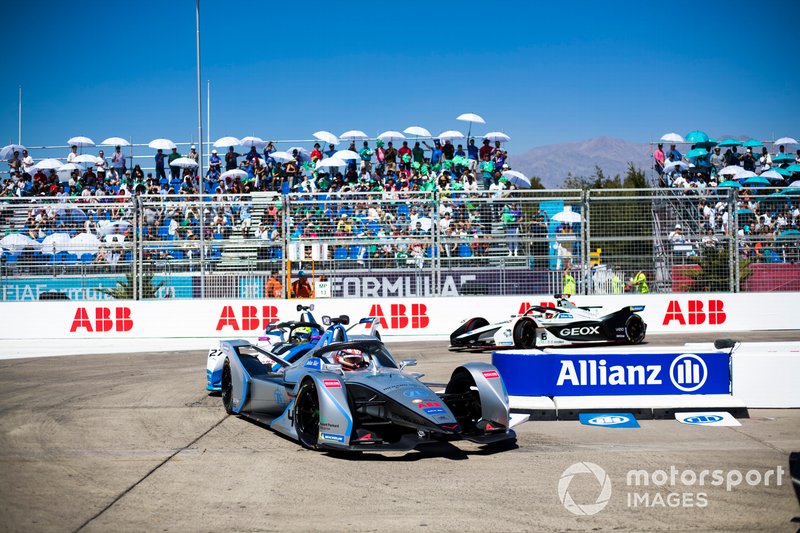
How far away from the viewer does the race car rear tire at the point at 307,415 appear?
8.16 m

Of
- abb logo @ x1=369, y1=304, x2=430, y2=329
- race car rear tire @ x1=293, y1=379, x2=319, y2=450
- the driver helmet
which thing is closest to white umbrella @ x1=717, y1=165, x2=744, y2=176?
abb logo @ x1=369, y1=304, x2=430, y2=329

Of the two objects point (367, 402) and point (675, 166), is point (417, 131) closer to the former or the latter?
point (675, 166)

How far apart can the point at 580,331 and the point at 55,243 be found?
1324 centimetres

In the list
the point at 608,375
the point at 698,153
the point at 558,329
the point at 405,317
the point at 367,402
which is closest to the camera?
the point at 367,402

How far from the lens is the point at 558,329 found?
17.1 metres

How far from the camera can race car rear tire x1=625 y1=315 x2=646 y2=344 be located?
17.2m

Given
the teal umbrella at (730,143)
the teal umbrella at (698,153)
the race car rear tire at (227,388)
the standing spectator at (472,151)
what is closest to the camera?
the race car rear tire at (227,388)

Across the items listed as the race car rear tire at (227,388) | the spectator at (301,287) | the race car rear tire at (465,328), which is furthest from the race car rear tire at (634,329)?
the race car rear tire at (227,388)

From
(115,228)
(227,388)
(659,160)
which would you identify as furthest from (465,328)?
(659,160)

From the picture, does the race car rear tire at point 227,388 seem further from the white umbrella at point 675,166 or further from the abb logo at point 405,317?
the white umbrella at point 675,166

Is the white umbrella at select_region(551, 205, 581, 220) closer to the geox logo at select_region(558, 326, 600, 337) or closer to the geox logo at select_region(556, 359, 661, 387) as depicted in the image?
the geox logo at select_region(558, 326, 600, 337)

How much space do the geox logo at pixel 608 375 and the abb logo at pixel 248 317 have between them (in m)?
12.1

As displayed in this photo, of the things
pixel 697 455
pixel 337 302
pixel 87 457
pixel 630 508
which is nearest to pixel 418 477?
pixel 630 508

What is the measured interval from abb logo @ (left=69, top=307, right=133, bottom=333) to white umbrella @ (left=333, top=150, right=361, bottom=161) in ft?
33.5
